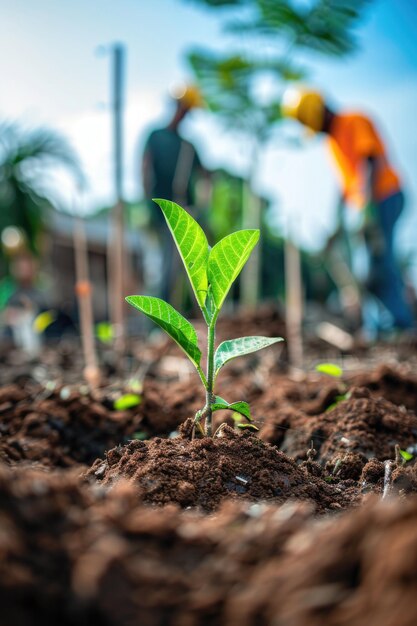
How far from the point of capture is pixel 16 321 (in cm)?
655

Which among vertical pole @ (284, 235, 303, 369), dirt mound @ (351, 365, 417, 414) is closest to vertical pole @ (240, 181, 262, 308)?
vertical pole @ (284, 235, 303, 369)

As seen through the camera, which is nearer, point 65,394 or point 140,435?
point 140,435

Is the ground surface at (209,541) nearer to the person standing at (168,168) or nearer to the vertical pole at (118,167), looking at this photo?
the vertical pole at (118,167)

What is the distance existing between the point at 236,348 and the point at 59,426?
0.84 meters

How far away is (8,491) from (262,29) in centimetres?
889

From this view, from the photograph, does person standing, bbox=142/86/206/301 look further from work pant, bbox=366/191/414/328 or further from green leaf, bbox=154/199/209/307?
green leaf, bbox=154/199/209/307

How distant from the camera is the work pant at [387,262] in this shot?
19.0 ft

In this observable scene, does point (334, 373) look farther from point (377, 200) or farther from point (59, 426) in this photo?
point (377, 200)

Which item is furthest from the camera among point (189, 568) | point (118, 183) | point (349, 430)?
point (118, 183)

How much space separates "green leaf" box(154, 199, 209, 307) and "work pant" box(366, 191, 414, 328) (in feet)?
15.3

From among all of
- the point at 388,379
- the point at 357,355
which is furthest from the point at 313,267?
the point at 388,379

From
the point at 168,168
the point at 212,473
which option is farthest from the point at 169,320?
the point at 168,168

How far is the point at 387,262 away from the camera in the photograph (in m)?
5.80

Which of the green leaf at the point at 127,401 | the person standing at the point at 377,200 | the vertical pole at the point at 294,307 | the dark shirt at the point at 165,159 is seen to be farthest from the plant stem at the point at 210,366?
the dark shirt at the point at 165,159
